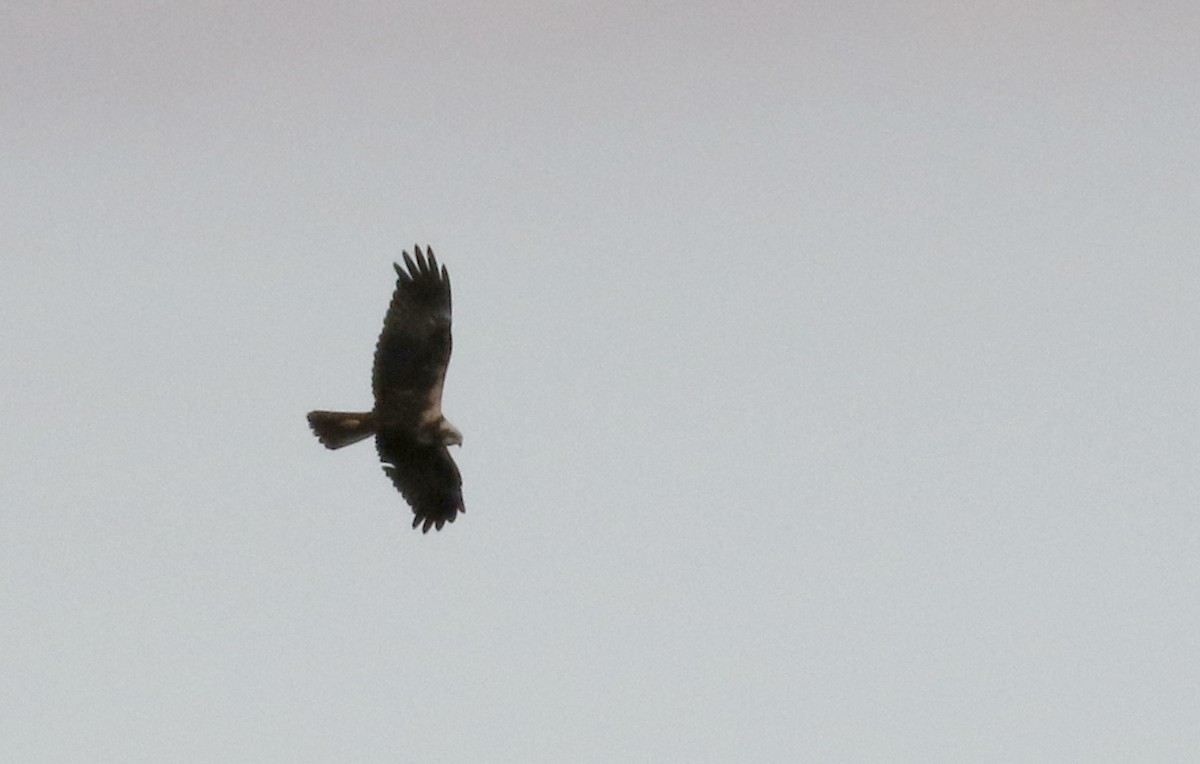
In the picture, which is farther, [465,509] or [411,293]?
[465,509]

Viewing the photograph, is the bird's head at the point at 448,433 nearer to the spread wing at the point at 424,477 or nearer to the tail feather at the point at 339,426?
the spread wing at the point at 424,477

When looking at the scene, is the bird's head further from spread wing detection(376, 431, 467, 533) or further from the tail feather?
the tail feather

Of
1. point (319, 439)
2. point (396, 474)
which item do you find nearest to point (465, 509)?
point (396, 474)

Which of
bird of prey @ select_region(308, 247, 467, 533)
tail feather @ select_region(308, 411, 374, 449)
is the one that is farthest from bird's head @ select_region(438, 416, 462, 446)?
tail feather @ select_region(308, 411, 374, 449)

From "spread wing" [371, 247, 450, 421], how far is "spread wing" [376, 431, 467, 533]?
49cm

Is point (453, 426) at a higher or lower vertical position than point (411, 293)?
lower

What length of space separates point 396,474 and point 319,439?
1.37m

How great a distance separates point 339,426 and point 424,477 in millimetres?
1487

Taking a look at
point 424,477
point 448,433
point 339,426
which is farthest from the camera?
point 424,477

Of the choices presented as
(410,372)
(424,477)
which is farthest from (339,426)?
(424,477)

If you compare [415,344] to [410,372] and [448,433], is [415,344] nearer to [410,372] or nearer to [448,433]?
[410,372]

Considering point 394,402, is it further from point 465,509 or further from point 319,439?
point 465,509

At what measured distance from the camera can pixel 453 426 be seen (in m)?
15.8

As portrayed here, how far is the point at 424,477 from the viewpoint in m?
16.6
